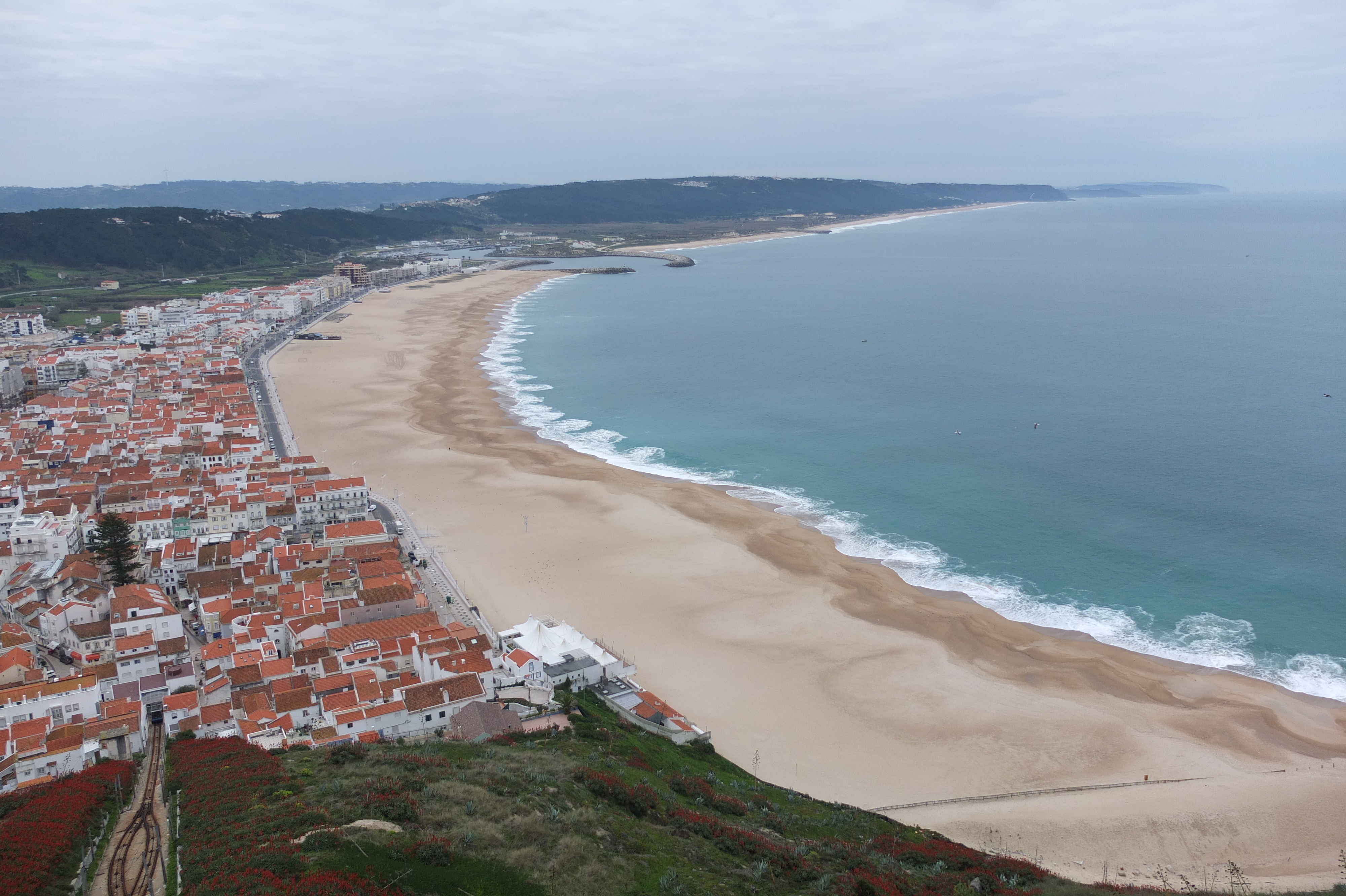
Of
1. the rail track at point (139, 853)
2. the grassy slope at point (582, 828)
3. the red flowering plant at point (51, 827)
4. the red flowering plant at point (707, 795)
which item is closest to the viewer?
the grassy slope at point (582, 828)

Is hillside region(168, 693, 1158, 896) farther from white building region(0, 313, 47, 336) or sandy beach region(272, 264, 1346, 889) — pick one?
white building region(0, 313, 47, 336)

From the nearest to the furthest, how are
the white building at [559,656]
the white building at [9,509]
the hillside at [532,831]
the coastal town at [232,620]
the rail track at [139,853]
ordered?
Answer: the hillside at [532,831], the rail track at [139,853], the coastal town at [232,620], the white building at [559,656], the white building at [9,509]

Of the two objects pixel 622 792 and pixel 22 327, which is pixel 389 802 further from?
pixel 22 327

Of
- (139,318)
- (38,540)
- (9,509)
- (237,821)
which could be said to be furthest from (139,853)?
(139,318)

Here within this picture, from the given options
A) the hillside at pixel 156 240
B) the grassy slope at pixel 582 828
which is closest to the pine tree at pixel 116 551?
the grassy slope at pixel 582 828

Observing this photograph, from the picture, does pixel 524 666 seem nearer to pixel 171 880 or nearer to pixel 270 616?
pixel 270 616

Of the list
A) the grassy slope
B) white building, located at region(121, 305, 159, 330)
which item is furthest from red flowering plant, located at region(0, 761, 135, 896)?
white building, located at region(121, 305, 159, 330)

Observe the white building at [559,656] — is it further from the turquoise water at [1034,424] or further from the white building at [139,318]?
the white building at [139,318]
